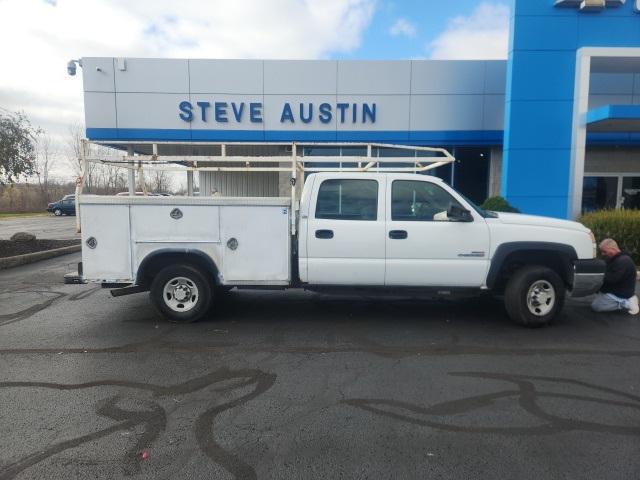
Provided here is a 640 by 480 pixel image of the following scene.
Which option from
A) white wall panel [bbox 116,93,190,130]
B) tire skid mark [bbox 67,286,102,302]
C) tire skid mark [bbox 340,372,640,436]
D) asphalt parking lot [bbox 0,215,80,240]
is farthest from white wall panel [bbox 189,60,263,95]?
tire skid mark [bbox 340,372,640,436]

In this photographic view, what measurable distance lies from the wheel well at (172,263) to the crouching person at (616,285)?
5579 millimetres

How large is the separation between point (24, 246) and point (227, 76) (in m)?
8.14

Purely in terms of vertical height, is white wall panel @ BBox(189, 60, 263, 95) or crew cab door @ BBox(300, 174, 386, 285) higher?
white wall panel @ BBox(189, 60, 263, 95)

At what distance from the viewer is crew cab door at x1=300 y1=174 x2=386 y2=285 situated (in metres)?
→ 5.79

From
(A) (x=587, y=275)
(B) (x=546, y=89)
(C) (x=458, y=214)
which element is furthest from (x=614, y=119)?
(C) (x=458, y=214)

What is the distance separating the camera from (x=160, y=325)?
20.0 ft

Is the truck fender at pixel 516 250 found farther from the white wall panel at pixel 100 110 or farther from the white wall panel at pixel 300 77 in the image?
the white wall panel at pixel 100 110

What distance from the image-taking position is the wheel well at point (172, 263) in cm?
592

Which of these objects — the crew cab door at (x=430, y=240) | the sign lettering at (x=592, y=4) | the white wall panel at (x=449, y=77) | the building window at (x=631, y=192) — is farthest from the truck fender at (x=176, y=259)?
the building window at (x=631, y=192)

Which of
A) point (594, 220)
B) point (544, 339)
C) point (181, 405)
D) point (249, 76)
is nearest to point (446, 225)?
point (544, 339)

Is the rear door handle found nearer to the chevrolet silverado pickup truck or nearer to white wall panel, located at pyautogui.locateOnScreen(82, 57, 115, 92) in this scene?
the chevrolet silverado pickup truck

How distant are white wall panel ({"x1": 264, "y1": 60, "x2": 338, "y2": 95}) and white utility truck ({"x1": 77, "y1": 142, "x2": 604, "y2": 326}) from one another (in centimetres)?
1024

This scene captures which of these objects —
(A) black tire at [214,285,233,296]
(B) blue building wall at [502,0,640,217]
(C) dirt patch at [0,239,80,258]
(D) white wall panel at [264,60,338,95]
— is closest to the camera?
Result: (A) black tire at [214,285,233,296]

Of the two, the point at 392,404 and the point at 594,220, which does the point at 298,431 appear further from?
the point at 594,220
